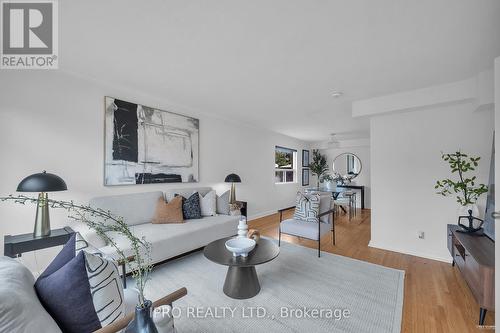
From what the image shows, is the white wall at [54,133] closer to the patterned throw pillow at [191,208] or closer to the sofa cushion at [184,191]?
the sofa cushion at [184,191]

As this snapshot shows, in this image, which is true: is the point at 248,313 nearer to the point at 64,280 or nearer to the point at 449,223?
the point at 64,280

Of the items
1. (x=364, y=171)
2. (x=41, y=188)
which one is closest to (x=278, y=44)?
(x=41, y=188)

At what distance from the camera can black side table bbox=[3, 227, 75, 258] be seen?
6.24 feet

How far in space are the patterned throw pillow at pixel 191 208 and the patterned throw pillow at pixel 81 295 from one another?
226 cm

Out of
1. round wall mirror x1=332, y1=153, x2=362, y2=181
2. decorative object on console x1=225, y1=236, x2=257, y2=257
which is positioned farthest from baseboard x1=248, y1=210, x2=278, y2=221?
decorative object on console x1=225, y1=236, x2=257, y2=257

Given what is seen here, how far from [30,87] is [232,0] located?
2.42 m

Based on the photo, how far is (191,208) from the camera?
10.8 ft

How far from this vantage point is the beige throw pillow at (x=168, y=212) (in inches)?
119

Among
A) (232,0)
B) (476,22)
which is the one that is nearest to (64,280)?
(232,0)

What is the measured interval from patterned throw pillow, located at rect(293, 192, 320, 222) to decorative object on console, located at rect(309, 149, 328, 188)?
13.3 feet

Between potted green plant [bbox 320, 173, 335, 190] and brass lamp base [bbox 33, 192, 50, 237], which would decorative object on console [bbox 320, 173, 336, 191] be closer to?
potted green plant [bbox 320, 173, 335, 190]

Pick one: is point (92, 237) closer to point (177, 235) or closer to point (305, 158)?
point (177, 235)

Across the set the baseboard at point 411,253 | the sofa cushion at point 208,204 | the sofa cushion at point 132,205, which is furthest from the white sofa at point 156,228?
the baseboard at point 411,253

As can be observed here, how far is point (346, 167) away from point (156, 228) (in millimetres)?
6112
